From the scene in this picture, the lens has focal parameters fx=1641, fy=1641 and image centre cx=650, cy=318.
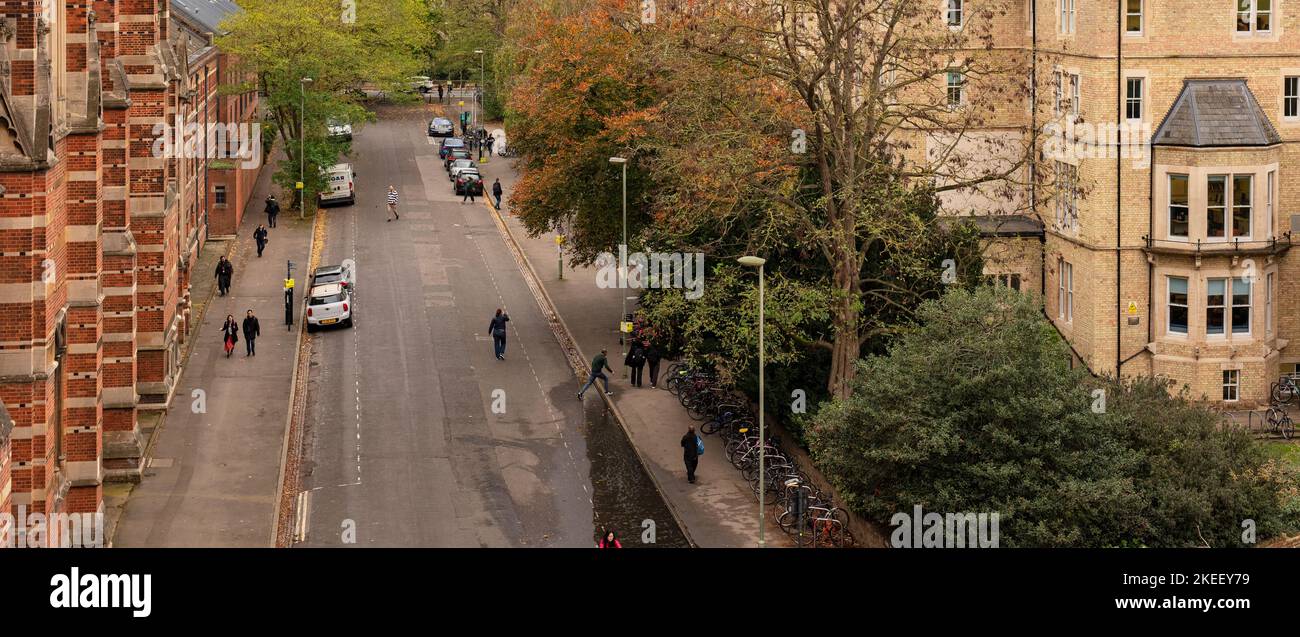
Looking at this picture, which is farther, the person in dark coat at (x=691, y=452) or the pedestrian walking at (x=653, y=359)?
the pedestrian walking at (x=653, y=359)

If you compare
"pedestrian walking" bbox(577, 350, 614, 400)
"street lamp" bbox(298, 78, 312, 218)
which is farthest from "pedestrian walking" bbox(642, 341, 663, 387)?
"street lamp" bbox(298, 78, 312, 218)

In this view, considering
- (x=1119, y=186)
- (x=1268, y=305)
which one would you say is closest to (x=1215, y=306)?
(x=1268, y=305)

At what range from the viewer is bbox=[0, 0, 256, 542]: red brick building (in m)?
25.0

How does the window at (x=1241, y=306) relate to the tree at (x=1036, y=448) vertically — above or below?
above

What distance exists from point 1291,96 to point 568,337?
21.5 m

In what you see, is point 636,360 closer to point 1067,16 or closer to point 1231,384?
point 1067,16

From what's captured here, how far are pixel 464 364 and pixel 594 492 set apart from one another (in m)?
12.5

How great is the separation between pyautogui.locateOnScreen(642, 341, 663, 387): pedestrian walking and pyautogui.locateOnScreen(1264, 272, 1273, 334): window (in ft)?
51.4

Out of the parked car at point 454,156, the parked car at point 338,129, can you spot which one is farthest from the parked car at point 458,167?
the parked car at point 338,129

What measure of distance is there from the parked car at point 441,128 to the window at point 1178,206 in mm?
59588

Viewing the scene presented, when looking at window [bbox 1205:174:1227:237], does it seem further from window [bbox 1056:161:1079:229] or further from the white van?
the white van

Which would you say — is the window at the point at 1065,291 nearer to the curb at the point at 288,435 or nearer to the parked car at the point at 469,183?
the curb at the point at 288,435

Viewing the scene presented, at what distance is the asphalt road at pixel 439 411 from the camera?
32.8m

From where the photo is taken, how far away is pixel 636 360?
43.7m
